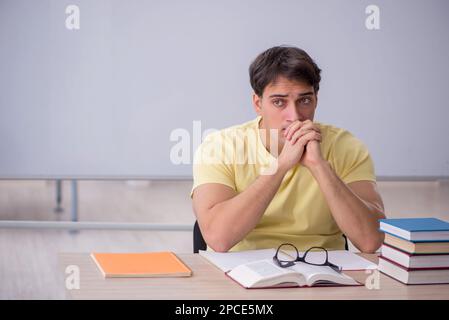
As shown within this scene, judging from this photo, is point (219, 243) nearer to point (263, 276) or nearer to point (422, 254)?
point (263, 276)

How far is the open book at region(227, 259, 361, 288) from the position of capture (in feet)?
5.40

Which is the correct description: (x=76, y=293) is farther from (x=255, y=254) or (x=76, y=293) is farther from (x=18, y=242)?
(x=18, y=242)

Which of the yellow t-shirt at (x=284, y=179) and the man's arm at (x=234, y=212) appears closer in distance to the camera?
the man's arm at (x=234, y=212)

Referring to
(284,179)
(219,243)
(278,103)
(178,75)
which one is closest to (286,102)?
(278,103)

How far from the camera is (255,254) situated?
198 centimetres

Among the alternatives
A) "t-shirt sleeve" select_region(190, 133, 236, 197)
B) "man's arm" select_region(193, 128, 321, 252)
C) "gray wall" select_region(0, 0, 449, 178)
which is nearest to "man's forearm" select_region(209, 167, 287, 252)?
"man's arm" select_region(193, 128, 321, 252)

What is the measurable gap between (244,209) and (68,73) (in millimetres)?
1790

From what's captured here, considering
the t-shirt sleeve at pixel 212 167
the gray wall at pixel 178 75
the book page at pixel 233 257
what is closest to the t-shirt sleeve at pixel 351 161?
the t-shirt sleeve at pixel 212 167

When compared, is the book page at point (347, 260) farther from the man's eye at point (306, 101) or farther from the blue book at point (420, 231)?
the man's eye at point (306, 101)

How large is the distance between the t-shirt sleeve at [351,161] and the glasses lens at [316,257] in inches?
15.3

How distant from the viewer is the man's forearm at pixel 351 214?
2146mm

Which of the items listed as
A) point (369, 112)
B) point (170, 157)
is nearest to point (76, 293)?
point (170, 157)

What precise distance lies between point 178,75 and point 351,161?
144cm

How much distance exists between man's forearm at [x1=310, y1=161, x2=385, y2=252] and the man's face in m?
0.23
